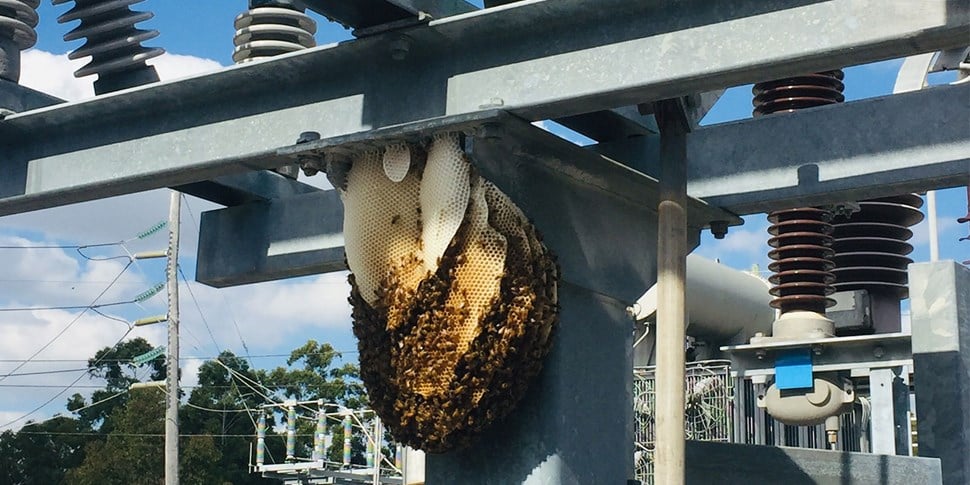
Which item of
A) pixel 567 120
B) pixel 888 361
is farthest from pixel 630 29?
pixel 888 361

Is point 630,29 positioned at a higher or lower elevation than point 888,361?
higher

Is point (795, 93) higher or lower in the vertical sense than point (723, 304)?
lower

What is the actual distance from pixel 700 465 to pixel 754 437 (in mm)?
6074

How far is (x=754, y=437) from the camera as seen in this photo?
13.8 m

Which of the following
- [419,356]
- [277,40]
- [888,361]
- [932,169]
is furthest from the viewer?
[888,361]

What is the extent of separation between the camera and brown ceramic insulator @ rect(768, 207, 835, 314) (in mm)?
8047

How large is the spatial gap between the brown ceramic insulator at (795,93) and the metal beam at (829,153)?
798mm

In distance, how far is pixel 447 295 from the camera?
5.97 meters

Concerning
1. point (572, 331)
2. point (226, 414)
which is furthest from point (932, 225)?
point (226, 414)

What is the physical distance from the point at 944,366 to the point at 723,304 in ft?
41.3

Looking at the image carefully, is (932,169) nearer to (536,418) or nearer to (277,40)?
(536,418)

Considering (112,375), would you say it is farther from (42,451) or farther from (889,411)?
(889,411)

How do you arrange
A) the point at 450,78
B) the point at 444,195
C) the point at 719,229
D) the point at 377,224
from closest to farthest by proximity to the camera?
1. the point at 444,195
2. the point at 450,78
3. the point at 377,224
4. the point at 719,229

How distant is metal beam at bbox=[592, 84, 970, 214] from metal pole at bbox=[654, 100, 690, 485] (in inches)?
30.6
